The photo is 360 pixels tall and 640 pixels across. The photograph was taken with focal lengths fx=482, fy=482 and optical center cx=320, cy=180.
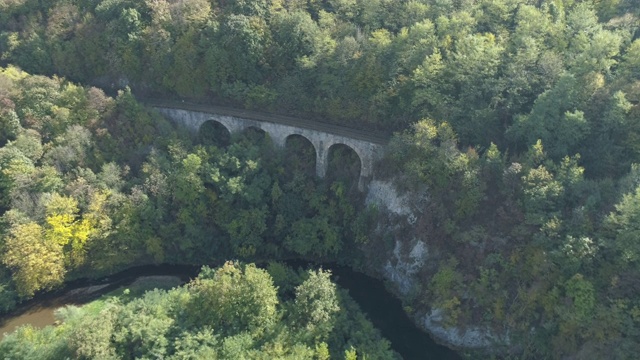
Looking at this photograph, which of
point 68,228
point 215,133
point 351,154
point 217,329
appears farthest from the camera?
point 215,133

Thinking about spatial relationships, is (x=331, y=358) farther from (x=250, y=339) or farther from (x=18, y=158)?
(x=18, y=158)

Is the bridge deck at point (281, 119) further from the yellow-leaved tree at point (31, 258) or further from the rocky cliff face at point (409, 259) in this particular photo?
the yellow-leaved tree at point (31, 258)

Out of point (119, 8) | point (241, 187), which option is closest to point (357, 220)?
point (241, 187)

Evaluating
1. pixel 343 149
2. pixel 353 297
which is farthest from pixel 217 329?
pixel 343 149

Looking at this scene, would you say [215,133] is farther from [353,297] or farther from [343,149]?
[353,297]

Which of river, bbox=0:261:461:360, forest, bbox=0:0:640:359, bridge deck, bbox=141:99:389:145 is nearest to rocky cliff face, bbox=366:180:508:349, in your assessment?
forest, bbox=0:0:640:359

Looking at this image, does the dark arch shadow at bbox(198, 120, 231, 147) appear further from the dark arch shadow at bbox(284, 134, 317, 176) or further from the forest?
the dark arch shadow at bbox(284, 134, 317, 176)
